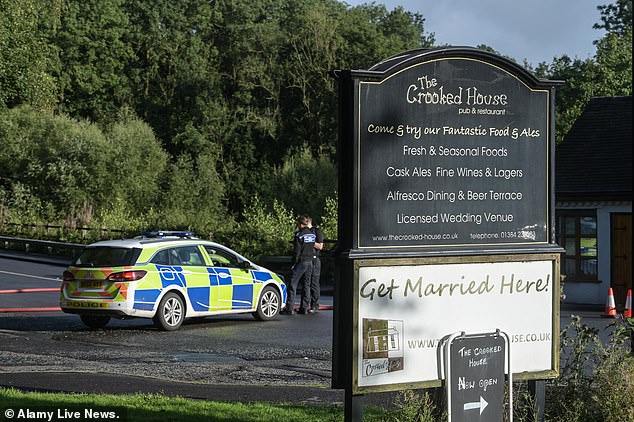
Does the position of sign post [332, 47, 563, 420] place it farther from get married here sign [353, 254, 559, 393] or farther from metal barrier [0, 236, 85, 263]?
metal barrier [0, 236, 85, 263]

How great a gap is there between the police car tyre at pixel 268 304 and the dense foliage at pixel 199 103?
32.2 m

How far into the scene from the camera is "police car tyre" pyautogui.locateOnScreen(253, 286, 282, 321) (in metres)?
20.5

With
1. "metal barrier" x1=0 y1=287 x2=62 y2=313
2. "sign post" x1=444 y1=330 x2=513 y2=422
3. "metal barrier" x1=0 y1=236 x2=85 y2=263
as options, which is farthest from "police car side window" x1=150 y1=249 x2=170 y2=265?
"metal barrier" x1=0 y1=236 x2=85 y2=263

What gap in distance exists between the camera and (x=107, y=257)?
18500 millimetres

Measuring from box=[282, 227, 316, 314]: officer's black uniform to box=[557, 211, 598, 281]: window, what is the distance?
31.7 ft

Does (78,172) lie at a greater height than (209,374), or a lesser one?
greater

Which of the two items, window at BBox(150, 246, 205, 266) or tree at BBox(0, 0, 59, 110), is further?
tree at BBox(0, 0, 59, 110)

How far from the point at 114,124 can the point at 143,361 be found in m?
49.1

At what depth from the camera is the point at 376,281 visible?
26.2 ft

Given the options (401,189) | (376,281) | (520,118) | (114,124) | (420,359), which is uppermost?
(114,124)

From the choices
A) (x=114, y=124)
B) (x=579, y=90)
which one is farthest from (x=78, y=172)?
(x=579, y=90)

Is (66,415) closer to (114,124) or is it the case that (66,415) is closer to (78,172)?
(78,172)

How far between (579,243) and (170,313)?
14.6m

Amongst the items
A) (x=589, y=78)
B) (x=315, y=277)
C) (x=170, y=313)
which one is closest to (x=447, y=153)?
(x=170, y=313)
